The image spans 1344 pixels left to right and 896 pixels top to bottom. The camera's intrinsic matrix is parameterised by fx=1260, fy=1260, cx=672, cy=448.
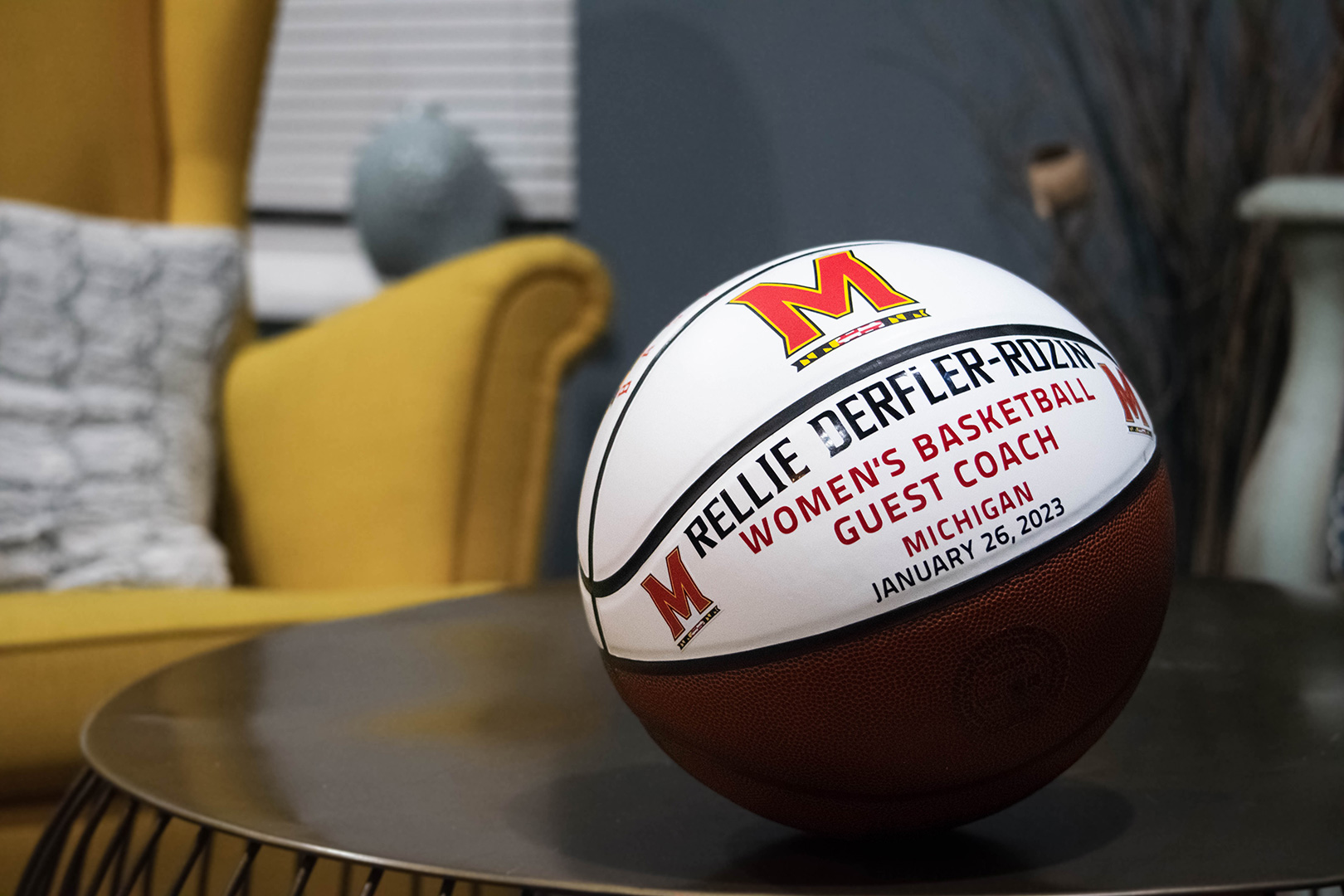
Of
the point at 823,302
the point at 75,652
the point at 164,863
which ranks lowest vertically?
the point at 164,863

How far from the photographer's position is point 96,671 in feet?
3.10

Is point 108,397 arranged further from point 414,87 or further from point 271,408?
point 414,87

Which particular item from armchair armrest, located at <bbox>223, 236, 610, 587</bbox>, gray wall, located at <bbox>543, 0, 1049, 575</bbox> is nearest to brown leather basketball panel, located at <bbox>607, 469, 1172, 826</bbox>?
armchair armrest, located at <bbox>223, 236, 610, 587</bbox>

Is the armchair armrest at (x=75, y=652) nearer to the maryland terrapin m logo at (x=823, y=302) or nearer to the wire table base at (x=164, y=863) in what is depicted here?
the wire table base at (x=164, y=863)

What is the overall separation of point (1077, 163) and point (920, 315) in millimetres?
1255

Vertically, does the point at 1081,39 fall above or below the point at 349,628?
above

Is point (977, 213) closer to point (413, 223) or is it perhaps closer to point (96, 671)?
point (413, 223)

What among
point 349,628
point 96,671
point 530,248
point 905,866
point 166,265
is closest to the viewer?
point 905,866

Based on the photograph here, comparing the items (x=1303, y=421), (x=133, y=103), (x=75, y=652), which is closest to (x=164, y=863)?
(x=75, y=652)

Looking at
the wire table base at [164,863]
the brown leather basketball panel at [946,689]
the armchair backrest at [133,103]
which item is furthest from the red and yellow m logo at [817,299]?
the armchair backrest at [133,103]

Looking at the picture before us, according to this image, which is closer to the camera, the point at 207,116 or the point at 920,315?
the point at 920,315

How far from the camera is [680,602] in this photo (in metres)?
0.44

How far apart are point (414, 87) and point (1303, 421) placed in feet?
5.30

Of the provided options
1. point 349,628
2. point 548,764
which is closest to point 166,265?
point 349,628
